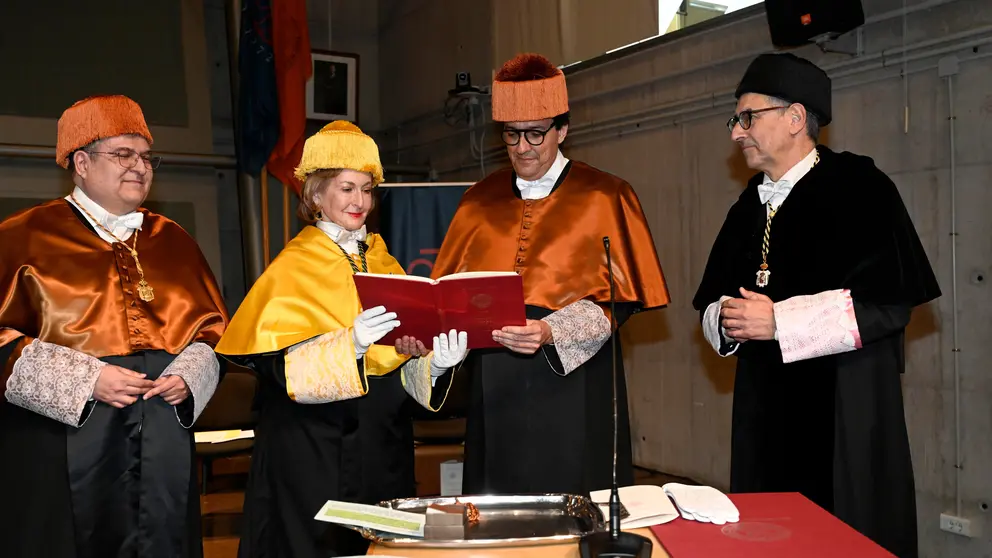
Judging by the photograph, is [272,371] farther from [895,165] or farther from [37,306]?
[895,165]

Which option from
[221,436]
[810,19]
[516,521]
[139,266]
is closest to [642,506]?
[516,521]

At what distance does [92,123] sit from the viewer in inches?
105

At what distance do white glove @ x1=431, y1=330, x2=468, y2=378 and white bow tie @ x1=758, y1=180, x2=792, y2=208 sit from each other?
104 centimetres

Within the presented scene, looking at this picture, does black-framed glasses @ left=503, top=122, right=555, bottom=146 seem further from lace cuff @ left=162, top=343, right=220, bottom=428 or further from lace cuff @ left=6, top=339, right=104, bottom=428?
lace cuff @ left=6, top=339, right=104, bottom=428

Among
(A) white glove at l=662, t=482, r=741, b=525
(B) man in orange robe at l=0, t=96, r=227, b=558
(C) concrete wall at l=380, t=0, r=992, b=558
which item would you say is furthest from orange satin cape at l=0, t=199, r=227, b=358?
(C) concrete wall at l=380, t=0, r=992, b=558

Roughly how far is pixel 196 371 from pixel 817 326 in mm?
1798

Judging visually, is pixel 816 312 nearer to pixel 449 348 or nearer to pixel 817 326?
pixel 817 326

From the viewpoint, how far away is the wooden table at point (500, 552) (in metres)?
1.52

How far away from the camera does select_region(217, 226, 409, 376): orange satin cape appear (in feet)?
8.51

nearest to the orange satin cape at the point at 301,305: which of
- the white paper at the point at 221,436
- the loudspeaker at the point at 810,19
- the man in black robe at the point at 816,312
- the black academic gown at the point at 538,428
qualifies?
the black academic gown at the point at 538,428

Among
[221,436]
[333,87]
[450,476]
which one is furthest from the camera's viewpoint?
[333,87]

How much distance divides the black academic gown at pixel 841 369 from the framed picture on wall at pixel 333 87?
19.0ft

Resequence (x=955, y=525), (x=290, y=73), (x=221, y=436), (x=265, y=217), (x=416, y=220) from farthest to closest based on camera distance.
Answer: (x=265, y=217)
(x=290, y=73)
(x=416, y=220)
(x=221, y=436)
(x=955, y=525)

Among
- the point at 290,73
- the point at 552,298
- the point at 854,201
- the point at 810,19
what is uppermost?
the point at 290,73
